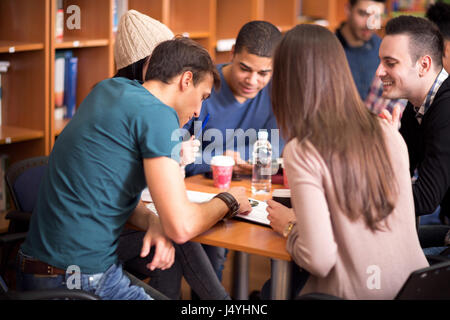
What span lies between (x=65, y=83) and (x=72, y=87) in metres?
0.05

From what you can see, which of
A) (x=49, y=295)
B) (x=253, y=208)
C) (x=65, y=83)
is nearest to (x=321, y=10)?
(x=65, y=83)

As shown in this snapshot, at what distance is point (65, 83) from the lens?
10.1 ft

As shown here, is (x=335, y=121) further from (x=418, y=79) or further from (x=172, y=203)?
(x=418, y=79)

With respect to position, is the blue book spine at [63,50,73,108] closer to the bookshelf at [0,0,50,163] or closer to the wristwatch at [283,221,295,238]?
the bookshelf at [0,0,50,163]

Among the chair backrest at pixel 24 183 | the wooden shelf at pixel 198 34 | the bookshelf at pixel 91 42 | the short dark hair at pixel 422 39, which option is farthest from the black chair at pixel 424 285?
the wooden shelf at pixel 198 34

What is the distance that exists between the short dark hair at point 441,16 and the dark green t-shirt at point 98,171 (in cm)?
168

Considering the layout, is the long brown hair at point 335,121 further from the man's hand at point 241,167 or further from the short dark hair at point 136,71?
the man's hand at point 241,167

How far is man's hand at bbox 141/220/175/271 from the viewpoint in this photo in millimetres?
1644

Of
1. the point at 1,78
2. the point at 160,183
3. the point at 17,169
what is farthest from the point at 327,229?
the point at 1,78

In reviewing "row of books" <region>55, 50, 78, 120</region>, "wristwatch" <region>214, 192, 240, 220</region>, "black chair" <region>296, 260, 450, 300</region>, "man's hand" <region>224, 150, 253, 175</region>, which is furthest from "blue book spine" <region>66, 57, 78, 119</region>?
"black chair" <region>296, 260, 450, 300</region>

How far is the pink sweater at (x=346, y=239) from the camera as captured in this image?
1412 millimetres

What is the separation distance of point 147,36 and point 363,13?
105 inches

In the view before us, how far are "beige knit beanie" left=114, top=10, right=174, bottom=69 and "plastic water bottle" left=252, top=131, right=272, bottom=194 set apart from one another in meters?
0.60
